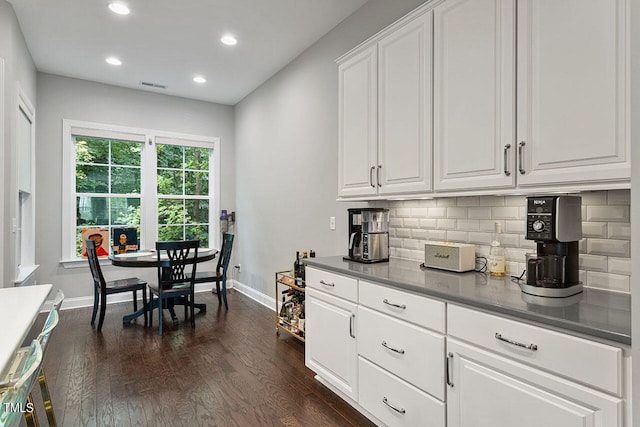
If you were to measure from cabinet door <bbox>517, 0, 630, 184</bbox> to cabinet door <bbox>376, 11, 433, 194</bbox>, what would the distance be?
21.6 inches

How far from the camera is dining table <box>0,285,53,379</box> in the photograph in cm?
112

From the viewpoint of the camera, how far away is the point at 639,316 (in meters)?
0.98

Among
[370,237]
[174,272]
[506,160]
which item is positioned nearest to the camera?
[506,160]

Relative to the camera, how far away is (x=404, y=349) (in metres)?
1.83

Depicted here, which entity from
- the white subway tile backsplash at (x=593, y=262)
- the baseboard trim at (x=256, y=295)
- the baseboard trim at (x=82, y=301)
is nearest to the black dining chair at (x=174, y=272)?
the baseboard trim at (x=256, y=295)

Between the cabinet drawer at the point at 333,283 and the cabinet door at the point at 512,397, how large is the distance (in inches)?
28.3

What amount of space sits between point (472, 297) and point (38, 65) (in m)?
5.36

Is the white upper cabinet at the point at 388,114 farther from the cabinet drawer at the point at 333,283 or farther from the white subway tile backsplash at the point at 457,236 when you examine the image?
the cabinet drawer at the point at 333,283

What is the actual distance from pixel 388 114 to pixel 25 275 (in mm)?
3878

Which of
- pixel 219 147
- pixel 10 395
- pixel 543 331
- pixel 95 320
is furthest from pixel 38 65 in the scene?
pixel 543 331

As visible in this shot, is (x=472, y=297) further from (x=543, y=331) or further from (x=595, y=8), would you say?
(x=595, y=8)

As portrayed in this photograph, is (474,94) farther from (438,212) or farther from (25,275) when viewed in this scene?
(25,275)

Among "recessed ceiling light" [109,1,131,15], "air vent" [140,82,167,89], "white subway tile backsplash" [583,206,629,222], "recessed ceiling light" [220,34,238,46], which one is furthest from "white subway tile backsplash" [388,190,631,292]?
"air vent" [140,82,167,89]

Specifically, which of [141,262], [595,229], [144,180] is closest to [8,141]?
[141,262]
